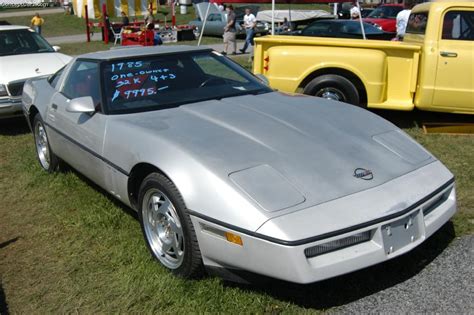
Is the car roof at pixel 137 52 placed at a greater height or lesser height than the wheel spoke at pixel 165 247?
greater

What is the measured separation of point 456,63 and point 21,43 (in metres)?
6.50

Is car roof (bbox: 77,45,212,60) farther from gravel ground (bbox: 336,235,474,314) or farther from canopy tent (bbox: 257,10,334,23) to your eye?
canopy tent (bbox: 257,10,334,23)

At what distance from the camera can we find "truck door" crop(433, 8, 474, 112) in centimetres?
584

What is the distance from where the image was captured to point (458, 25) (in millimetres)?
5996

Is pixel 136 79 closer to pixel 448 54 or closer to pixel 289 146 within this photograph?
pixel 289 146

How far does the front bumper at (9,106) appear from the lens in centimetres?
660

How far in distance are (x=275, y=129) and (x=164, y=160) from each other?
788 mm

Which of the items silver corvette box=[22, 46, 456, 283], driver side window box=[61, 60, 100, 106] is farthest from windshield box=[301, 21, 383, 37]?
driver side window box=[61, 60, 100, 106]

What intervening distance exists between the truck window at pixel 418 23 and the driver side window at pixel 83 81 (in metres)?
4.27

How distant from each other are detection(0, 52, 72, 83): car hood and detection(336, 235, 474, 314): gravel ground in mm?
5820

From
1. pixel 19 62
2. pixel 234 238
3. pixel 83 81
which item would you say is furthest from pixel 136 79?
pixel 19 62

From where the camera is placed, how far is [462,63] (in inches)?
230

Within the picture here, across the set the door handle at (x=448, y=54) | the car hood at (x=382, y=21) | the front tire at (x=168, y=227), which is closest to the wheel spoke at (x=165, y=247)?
the front tire at (x=168, y=227)

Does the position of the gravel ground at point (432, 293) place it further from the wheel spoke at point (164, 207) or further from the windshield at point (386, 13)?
the windshield at point (386, 13)
